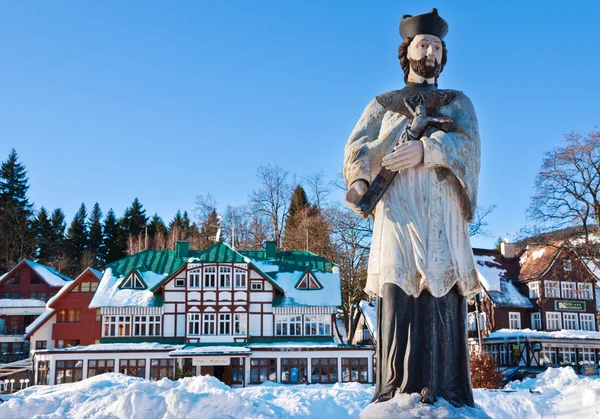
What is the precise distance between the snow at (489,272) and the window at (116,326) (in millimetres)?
23987

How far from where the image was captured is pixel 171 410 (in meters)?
15.3

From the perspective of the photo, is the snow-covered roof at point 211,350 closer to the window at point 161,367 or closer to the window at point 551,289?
the window at point 161,367

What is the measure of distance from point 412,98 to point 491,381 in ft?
76.4

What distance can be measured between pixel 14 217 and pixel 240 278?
37640 mm

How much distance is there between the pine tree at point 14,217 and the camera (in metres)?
71.4

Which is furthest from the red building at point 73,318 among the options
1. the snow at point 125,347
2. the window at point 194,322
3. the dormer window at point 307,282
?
the dormer window at point 307,282

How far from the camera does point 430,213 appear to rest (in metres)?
5.67

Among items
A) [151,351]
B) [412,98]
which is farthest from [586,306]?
[412,98]

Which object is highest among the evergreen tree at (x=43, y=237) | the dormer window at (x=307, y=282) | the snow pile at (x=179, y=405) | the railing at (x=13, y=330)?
the evergreen tree at (x=43, y=237)

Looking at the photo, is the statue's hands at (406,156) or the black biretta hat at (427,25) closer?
the statue's hands at (406,156)

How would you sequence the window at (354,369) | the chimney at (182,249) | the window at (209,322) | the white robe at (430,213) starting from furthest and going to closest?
the chimney at (182,249), the window at (209,322), the window at (354,369), the white robe at (430,213)

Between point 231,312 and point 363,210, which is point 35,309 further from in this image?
point 363,210

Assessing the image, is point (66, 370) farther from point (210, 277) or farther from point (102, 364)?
point (210, 277)

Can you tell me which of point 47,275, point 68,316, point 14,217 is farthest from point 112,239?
point 68,316
